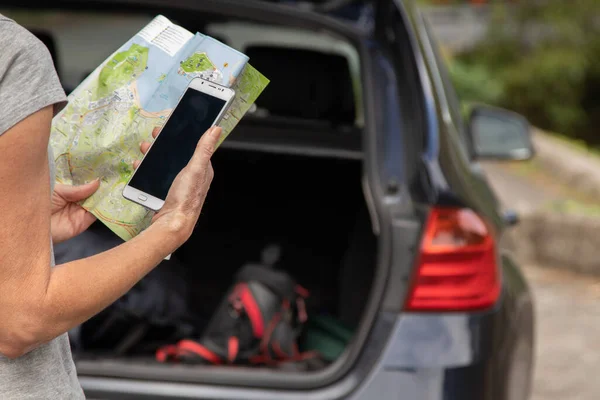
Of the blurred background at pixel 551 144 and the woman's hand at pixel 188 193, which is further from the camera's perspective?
the blurred background at pixel 551 144

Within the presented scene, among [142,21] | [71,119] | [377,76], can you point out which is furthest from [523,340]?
[142,21]

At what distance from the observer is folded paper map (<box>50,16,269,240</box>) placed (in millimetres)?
1480

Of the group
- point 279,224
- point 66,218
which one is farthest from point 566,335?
point 66,218

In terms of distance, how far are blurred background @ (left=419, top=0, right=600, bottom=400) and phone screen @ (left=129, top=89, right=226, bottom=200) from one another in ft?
8.84

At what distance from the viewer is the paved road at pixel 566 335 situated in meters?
4.50

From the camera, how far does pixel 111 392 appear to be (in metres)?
2.37

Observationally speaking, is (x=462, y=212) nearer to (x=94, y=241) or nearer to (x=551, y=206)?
(x=94, y=241)

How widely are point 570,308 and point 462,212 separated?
370cm

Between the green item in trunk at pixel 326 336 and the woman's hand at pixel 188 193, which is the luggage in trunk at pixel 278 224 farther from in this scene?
the woman's hand at pixel 188 193

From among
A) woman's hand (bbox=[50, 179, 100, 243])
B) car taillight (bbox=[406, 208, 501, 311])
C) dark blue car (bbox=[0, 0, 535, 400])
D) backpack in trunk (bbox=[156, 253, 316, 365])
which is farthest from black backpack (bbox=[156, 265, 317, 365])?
woman's hand (bbox=[50, 179, 100, 243])

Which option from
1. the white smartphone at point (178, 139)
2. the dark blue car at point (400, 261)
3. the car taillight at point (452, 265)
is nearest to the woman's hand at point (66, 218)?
the white smartphone at point (178, 139)

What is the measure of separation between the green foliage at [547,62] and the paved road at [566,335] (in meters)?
11.9

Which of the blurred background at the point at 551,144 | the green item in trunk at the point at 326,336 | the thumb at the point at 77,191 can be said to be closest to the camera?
the thumb at the point at 77,191

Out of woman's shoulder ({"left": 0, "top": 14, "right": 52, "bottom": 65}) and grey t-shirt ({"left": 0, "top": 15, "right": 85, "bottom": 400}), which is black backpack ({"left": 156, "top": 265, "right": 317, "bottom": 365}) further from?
woman's shoulder ({"left": 0, "top": 14, "right": 52, "bottom": 65})
